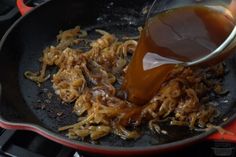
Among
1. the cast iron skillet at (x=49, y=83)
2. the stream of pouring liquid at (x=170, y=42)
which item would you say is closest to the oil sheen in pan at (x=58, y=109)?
the cast iron skillet at (x=49, y=83)

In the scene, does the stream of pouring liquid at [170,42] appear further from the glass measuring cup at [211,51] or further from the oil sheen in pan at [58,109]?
the oil sheen in pan at [58,109]

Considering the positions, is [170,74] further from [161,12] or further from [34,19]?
[34,19]

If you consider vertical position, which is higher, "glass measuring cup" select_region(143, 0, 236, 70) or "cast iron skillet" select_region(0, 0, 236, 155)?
"glass measuring cup" select_region(143, 0, 236, 70)

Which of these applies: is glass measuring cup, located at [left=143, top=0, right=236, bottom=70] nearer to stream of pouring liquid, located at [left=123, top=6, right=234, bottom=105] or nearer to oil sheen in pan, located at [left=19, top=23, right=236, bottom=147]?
stream of pouring liquid, located at [left=123, top=6, right=234, bottom=105]

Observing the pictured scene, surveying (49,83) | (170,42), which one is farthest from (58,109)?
(170,42)

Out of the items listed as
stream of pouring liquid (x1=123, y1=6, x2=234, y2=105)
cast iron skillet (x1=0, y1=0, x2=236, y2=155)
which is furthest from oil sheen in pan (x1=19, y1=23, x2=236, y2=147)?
stream of pouring liquid (x1=123, y1=6, x2=234, y2=105)
